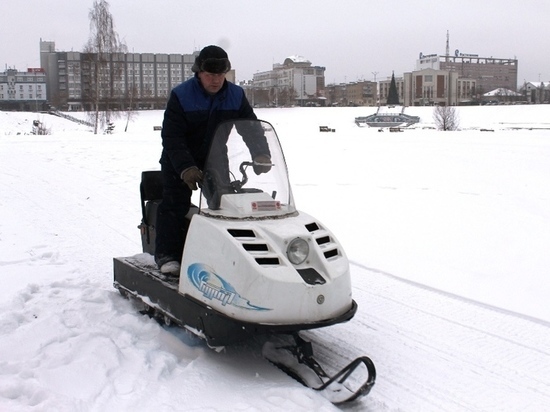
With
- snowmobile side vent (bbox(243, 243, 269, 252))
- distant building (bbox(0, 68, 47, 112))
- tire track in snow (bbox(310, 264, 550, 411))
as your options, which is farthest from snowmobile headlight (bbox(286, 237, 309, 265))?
distant building (bbox(0, 68, 47, 112))

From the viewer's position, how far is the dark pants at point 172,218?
4691 mm

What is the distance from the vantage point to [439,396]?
3.75 metres

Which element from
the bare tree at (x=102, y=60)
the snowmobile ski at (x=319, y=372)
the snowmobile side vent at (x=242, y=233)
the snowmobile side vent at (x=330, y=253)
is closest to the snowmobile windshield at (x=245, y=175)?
the snowmobile side vent at (x=242, y=233)

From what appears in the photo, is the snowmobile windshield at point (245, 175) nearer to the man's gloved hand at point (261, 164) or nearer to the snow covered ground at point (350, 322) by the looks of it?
the man's gloved hand at point (261, 164)

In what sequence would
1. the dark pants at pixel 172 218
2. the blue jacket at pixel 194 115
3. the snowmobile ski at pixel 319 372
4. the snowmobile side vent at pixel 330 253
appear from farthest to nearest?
the dark pants at pixel 172 218, the blue jacket at pixel 194 115, the snowmobile side vent at pixel 330 253, the snowmobile ski at pixel 319 372

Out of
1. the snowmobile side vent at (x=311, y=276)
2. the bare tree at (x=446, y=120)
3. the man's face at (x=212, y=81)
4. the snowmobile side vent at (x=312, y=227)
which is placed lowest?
the snowmobile side vent at (x=311, y=276)

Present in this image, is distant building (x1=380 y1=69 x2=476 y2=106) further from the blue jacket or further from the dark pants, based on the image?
the dark pants

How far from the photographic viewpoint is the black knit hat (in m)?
4.37

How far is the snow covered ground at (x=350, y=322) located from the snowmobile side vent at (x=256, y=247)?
828 mm

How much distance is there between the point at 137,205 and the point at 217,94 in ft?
19.1

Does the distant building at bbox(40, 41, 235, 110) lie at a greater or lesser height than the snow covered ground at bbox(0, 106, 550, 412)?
greater

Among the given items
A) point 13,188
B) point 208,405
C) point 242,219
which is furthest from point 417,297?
point 13,188

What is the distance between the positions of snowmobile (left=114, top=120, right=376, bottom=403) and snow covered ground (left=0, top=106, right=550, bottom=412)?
0.21 meters

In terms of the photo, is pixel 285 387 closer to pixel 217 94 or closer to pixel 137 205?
pixel 217 94
